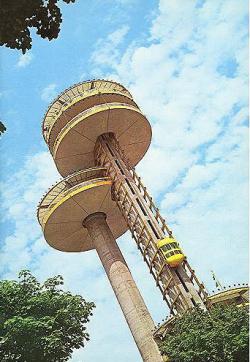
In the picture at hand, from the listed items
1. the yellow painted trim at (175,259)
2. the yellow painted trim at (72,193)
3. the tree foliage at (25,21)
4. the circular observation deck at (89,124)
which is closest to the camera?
the tree foliage at (25,21)

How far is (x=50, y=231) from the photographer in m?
34.9

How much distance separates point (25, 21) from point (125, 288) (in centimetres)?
2477

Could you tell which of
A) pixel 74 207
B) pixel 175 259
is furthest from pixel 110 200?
pixel 175 259

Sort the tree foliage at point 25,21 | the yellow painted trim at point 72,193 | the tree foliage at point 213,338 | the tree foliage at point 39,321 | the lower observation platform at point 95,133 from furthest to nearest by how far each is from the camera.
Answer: the lower observation platform at point 95,133 < the yellow painted trim at point 72,193 < the tree foliage at point 39,321 < the tree foliage at point 213,338 < the tree foliage at point 25,21

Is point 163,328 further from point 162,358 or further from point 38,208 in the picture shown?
point 38,208

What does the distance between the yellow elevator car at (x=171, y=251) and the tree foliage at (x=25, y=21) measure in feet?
69.0

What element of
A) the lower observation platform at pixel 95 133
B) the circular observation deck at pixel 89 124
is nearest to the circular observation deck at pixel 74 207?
the lower observation platform at pixel 95 133

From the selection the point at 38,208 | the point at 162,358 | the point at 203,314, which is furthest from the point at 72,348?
the point at 38,208

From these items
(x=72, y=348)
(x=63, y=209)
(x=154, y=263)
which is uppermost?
(x=63, y=209)

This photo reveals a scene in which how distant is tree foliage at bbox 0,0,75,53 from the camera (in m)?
7.80

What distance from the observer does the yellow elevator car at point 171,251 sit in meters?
27.4

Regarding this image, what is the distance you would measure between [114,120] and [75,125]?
3.37 metres

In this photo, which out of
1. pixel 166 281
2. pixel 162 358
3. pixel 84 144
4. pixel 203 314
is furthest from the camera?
pixel 84 144

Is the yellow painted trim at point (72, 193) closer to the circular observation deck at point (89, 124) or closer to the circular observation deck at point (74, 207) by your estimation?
the circular observation deck at point (74, 207)
